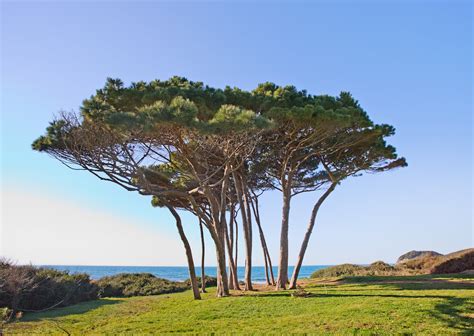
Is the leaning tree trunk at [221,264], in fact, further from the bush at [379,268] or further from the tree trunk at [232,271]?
the bush at [379,268]

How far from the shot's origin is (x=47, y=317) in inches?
483

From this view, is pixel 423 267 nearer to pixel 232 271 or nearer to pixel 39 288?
pixel 232 271

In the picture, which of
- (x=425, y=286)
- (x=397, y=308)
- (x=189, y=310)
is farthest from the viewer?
(x=425, y=286)

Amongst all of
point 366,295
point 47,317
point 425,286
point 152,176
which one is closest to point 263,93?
point 152,176

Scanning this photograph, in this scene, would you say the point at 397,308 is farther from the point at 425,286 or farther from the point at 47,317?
the point at 47,317

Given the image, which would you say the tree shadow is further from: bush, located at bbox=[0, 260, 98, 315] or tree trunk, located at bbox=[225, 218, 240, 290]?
bush, located at bbox=[0, 260, 98, 315]

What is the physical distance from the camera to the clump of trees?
11273mm

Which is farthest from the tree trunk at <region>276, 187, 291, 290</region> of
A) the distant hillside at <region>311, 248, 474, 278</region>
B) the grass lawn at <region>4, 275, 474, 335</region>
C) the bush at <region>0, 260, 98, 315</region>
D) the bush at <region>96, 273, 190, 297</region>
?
the distant hillside at <region>311, 248, 474, 278</region>

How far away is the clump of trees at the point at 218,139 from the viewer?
11273 mm

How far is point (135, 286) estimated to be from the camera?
21.6 m

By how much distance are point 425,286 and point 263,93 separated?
29.8 ft

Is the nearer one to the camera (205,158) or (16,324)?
(16,324)

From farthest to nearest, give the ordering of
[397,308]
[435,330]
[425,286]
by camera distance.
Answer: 1. [425,286]
2. [397,308]
3. [435,330]

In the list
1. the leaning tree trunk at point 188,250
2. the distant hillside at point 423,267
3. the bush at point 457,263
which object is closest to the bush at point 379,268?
the distant hillside at point 423,267
